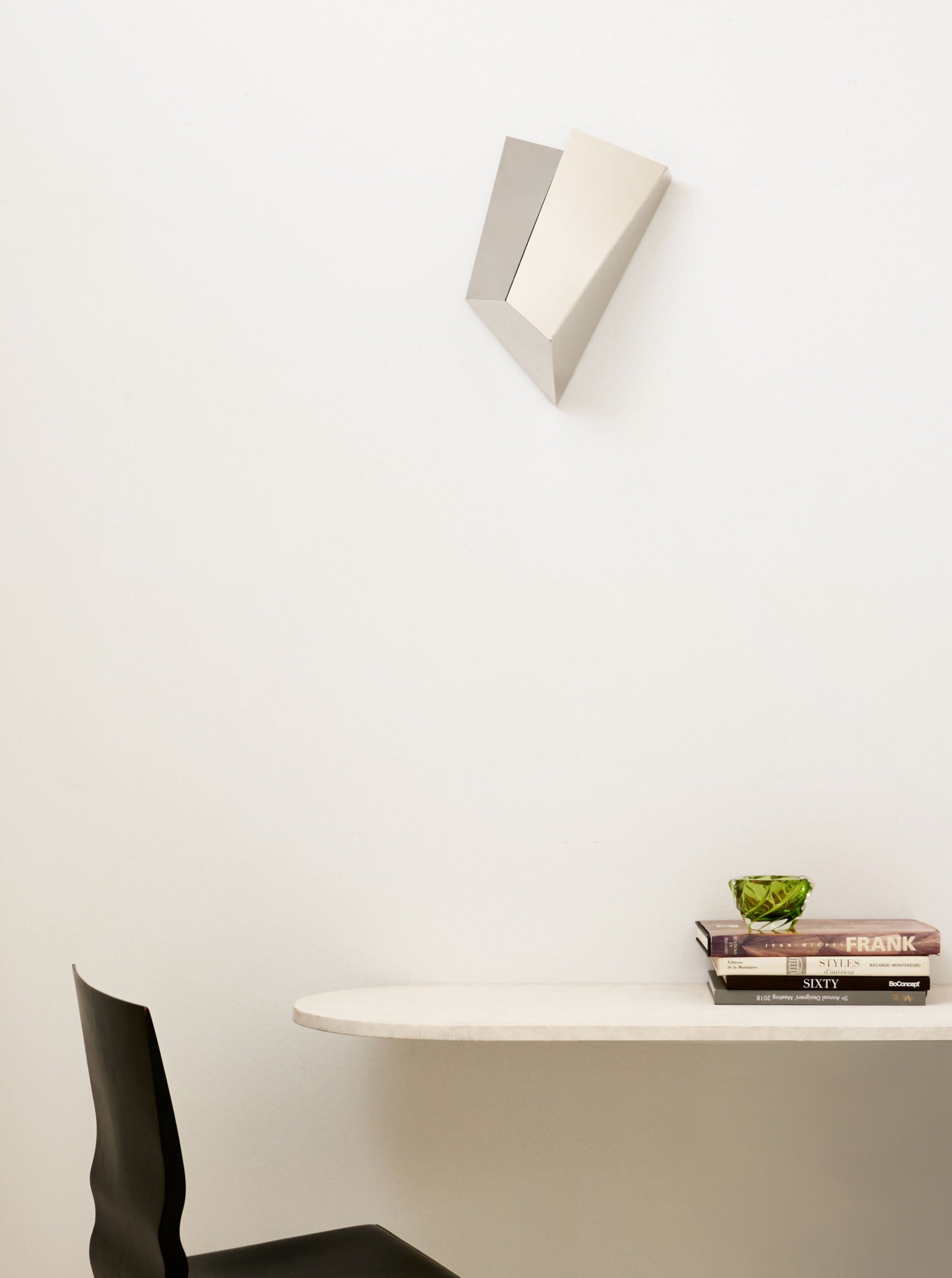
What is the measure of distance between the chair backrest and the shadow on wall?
475 millimetres

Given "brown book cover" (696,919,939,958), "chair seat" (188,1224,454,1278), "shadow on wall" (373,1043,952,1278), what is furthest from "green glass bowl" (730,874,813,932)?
"chair seat" (188,1224,454,1278)

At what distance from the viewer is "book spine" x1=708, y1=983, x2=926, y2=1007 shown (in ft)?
4.01

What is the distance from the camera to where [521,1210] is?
1.47 meters

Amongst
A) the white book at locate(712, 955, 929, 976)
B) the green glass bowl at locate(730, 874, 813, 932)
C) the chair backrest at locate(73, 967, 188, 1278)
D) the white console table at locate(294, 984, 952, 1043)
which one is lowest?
the chair backrest at locate(73, 967, 188, 1278)

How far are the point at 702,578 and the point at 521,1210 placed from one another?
102 centimetres

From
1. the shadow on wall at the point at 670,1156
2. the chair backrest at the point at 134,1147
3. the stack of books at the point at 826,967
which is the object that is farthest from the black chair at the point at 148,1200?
the stack of books at the point at 826,967

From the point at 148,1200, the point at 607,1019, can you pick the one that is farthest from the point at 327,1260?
the point at 607,1019

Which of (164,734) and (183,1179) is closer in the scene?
(183,1179)

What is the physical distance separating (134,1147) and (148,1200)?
6cm

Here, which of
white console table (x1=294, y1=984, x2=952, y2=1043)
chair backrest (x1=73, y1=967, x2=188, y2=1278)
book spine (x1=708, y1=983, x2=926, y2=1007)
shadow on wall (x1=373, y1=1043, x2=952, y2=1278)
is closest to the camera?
chair backrest (x1=73, y1=967, x2=188, y2=1278)

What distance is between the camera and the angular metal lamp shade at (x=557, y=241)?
4.75 feet

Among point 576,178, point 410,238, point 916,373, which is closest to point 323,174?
point 410,238

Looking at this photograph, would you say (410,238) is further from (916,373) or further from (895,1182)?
(895,1182)

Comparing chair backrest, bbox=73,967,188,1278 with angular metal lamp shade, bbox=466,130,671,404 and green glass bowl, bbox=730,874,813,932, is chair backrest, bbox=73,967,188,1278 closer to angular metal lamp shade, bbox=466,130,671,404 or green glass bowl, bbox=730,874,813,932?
green glass bowl, bbox=730,874,813,932
